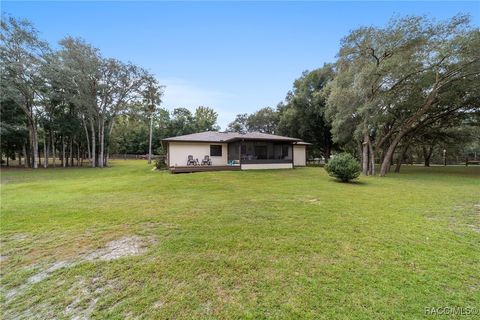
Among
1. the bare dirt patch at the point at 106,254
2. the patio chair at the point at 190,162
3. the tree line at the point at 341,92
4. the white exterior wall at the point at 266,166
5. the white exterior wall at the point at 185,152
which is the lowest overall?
the bare dirt patch at the point at 106,254

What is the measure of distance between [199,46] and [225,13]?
3.69 m

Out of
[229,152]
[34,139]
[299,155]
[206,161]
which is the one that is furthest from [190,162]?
[34,139]

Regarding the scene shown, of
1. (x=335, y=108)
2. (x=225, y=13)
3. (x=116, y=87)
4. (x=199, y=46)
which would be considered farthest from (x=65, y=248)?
(x=116, y=87)

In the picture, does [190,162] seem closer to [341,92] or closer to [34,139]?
[341,92]

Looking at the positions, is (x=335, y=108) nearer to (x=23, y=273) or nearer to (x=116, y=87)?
(x=23, y=273)

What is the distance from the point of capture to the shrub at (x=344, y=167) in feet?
33.8

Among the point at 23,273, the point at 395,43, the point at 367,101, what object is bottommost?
the point at 23,273

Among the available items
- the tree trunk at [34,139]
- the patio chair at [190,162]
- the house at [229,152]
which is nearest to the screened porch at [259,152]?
the house at [229,152]

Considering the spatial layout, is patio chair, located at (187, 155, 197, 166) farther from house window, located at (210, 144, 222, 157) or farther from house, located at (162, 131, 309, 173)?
house window, located at (210, 144, 222, 157)

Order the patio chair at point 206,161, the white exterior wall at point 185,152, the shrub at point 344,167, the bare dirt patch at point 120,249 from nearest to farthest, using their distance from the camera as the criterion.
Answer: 1. the bare dirt patch at point 120,249
2. the shrub at point 344,167
3. the white exterior wall at point 185,152
4. the patio chair at point 206,161

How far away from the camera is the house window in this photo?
56.0ft

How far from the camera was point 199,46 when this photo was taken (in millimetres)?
13211

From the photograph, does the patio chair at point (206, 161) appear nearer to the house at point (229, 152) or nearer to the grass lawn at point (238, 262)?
the house at point (229, 152)

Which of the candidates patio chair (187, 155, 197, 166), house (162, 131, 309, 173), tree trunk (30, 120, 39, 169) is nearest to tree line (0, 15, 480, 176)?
tree trunk (30, 120, 39, 169)
